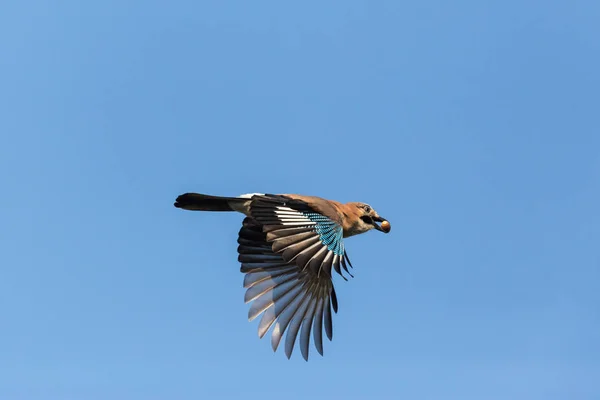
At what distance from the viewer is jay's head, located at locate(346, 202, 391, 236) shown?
14312 mm

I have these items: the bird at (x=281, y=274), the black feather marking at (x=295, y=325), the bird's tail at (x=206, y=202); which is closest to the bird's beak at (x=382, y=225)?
the bird at (x=281, y=274)

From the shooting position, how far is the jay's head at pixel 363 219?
47.0ft

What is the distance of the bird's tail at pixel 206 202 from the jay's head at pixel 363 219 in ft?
5.88

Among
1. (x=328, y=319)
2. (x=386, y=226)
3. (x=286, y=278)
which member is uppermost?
(x=386, y=226)

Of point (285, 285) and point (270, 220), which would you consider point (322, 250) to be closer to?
point (270, 220)

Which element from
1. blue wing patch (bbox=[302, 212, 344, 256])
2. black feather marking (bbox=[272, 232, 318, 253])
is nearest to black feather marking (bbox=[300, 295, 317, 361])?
blue wing patch (bbox=[302, 212, 344, 256])

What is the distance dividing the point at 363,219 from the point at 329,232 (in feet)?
8.34

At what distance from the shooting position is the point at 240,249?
13.6 m

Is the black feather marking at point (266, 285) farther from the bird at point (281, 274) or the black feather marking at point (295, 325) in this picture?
the black feather marking at point (295, 325)

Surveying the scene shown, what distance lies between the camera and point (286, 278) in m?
13.5

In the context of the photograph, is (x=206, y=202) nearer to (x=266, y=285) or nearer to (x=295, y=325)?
(x=266, y=285)

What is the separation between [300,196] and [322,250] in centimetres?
211

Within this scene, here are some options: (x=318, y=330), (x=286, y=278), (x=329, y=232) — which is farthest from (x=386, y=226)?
(x=329, y=232)

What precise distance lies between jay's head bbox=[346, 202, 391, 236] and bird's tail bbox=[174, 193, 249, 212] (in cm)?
179
